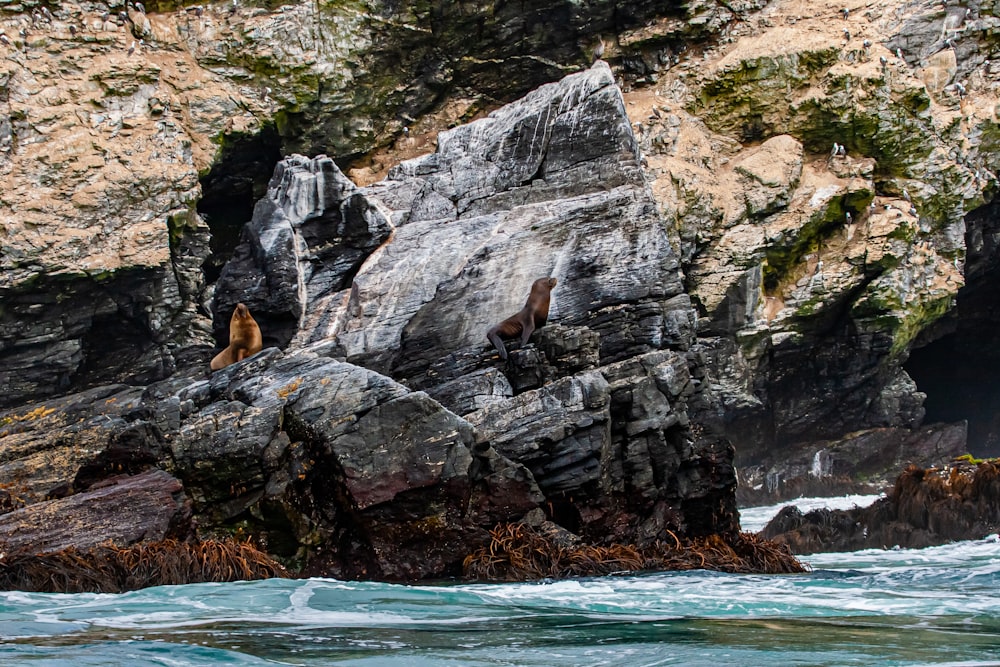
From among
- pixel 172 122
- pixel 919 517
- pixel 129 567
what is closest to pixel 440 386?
pixel 129 567

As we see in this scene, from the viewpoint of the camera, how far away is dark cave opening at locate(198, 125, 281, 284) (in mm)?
25234

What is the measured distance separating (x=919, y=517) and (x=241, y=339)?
11.0 m

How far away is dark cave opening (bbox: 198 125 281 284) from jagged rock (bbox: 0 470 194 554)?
15.3 metres

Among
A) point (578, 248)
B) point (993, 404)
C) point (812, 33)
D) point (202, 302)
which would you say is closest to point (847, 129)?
point (812, 33)

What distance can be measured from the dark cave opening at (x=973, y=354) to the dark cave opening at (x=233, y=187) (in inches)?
745

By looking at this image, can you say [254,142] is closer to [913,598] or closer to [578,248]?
[578,248]

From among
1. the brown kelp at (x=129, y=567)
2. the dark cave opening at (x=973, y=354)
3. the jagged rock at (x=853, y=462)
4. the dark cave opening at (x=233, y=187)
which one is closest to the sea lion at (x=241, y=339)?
the brown kelp at (x=129, y=567)

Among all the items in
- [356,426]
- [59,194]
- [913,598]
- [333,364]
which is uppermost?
[59,194]

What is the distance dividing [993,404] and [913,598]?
24993 mm

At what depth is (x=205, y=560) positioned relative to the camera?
9.46 meters

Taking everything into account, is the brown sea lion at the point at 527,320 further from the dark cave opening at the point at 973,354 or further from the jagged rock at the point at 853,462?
the dark cave opening at the point at 973,354

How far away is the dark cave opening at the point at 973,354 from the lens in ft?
86.9

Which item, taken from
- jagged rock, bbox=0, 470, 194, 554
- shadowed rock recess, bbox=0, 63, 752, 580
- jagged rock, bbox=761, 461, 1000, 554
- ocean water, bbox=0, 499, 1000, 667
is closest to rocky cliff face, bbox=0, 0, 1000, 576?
shadowed rock recess, bbox=0, 63, 752, 580

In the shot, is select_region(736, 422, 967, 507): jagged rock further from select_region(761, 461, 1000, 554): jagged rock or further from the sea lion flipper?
the sea lion flipper
